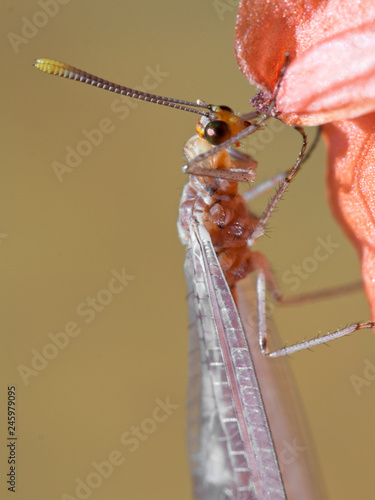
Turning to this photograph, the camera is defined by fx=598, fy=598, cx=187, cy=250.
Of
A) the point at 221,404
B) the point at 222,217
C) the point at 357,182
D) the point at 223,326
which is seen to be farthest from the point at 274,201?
the point at 357,182

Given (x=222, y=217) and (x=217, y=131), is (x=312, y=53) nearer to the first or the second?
(x=217, y=131)

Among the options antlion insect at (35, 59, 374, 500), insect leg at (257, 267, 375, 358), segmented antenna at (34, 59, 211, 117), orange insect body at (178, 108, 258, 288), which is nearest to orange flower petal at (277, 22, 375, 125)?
antlion insect at (35, 59, 374, 500)

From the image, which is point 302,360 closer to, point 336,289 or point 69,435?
point 336,289

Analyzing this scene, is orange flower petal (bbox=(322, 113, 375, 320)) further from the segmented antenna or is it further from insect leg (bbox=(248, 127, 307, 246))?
the segmented antenna

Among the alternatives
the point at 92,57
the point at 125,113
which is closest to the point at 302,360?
the point at 125,113

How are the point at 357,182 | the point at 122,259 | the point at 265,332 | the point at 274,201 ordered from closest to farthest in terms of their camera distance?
the point at 357,182, the point at 274,201, the point at 265,332, the point at 122,259

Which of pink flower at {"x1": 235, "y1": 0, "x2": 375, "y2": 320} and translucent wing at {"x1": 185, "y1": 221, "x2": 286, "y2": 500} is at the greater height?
pink flower at {"x1": 235, "y1": 0, "x2": 375, "y2": 320}

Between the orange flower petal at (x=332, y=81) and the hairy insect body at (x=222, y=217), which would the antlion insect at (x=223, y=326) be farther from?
the orange flower petal at (x=332, y=81)
